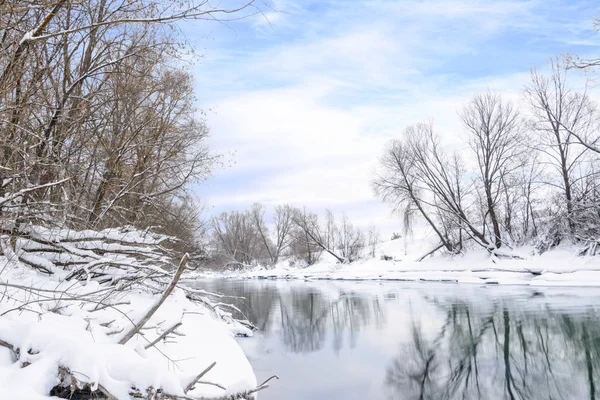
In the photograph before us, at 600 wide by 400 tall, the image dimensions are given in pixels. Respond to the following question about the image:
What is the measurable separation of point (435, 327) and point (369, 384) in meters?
4.70

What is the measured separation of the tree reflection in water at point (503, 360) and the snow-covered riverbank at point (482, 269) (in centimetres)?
949

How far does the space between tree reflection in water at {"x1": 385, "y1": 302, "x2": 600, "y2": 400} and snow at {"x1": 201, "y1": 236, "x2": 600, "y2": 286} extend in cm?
967

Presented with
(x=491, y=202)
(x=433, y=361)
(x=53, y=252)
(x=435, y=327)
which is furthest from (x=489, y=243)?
(x=53, y=252)

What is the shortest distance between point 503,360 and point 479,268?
20.3 metres

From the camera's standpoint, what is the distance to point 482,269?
25.4 m

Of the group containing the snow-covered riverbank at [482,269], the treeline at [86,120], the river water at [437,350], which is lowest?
the river water at [437,350]

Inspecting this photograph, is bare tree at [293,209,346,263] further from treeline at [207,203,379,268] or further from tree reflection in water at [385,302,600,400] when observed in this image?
tree reflection in water at [385,302,600,400]

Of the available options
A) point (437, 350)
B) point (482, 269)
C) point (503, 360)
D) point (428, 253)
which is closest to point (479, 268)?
point (482, 269)

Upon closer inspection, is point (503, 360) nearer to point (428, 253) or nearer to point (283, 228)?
point (428, 253)

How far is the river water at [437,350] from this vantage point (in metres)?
6.18

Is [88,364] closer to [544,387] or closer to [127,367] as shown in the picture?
[127,367]

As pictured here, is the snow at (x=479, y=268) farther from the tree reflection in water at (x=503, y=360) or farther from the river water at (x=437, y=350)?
the tree reflection in water at (x=503, y=360)

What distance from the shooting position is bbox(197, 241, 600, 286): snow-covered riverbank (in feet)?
62.1

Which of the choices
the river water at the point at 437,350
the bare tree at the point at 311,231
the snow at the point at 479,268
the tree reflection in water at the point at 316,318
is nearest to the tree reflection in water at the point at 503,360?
the river water at the point at 437,350
